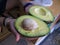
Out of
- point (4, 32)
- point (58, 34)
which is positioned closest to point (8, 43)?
point (4, 32)

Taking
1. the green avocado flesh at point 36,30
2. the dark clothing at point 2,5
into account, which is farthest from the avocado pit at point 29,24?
the dark clothing at point 2,5

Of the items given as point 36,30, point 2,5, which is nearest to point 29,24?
point 36,30

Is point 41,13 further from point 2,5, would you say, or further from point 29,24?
point 2,5

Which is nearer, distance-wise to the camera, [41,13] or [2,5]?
[41,13]

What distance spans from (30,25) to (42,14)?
0.30 ft

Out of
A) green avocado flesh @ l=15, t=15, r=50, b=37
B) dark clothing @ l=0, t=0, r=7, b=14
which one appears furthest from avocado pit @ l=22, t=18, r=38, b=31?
dark clothing @ l=0, t=0, r=7, b=14

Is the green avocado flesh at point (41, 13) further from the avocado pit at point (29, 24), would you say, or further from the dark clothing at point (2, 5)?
the dark clothing at point (2, 5)

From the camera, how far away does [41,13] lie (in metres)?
0.63

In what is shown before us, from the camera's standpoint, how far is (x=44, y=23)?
0.58 m

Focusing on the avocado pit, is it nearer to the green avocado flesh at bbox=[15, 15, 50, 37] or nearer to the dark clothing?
the green avocado flesh at bbox=[15, 15, 50, 37]

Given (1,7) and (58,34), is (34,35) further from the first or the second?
(58,34)

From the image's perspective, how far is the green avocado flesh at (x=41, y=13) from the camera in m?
0.60


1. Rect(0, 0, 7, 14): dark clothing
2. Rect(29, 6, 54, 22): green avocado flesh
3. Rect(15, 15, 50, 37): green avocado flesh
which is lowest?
Rect(0, 0, 7, 14): dark clothing

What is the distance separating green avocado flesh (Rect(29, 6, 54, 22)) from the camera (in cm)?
60
